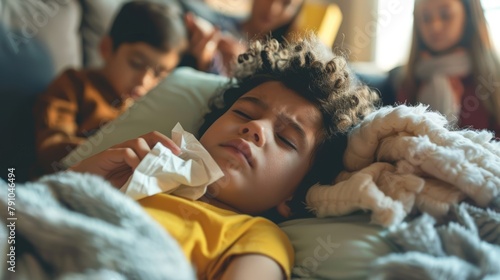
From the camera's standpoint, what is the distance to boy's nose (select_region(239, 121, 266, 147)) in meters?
0.87

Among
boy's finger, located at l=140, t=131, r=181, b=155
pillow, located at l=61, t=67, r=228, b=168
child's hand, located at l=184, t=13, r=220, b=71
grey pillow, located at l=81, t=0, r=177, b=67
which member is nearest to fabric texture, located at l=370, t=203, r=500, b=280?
boy's finger, located at l=140, t=131, r=181, b=155

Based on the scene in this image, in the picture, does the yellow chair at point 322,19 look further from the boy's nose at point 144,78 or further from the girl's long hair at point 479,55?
the boy's nose at point 144,78

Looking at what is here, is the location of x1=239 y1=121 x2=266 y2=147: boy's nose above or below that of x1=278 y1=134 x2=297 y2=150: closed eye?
above

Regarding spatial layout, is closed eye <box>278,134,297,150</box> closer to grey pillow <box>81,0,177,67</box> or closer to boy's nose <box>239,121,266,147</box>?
boy's nose <box>239,121,266,147</box>

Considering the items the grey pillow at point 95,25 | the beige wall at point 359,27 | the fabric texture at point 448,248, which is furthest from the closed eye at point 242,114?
the beige wall at point 359,27

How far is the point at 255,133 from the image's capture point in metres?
0.87

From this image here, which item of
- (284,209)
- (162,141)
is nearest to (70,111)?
(162,141)

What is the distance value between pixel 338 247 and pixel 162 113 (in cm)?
59

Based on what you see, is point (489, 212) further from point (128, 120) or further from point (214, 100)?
point (128, 120)

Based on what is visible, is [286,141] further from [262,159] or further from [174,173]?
[174,173]

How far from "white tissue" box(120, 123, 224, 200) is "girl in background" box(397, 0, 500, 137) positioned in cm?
99

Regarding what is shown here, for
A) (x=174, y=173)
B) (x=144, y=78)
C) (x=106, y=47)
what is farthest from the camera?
(x=106, y=47)

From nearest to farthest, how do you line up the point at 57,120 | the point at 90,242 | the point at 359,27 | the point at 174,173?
1. the point at 90,242
2. the point at 174,173
3. the point at 57,120
4. the point at 359,27

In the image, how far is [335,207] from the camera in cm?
86
